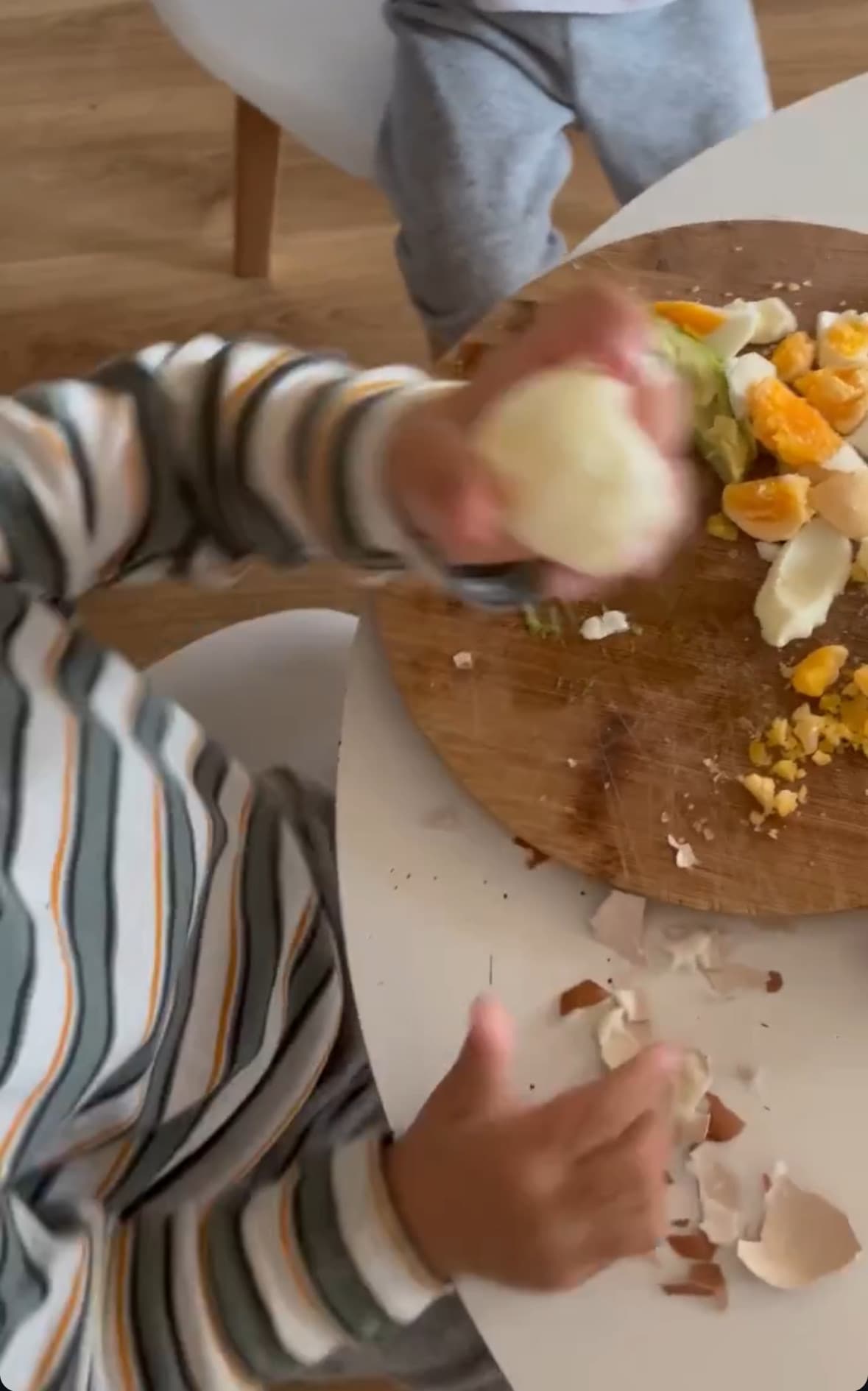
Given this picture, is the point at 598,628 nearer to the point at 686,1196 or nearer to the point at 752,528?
the point at 752,528

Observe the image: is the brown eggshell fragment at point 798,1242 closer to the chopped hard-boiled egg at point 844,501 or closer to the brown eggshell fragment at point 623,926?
the brown eggshell fragment at point 623,926

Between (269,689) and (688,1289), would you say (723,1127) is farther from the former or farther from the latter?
(269,689)

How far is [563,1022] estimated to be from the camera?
628 millimetres

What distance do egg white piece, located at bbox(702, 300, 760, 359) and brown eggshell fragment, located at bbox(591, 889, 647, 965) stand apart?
29cm

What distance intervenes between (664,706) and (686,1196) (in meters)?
0.22

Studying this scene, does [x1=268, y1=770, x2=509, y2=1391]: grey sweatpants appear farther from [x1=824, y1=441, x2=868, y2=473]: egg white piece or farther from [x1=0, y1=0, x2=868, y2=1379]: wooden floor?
[x1=0, y1=0, x2=868, y2=1379]: wooden floor

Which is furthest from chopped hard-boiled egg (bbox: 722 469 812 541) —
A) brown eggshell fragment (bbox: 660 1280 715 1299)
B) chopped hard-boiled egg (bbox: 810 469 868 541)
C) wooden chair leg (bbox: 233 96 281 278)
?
wooden chair leg (bbox: 233 96 281 278)

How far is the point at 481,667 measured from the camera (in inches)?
27.1

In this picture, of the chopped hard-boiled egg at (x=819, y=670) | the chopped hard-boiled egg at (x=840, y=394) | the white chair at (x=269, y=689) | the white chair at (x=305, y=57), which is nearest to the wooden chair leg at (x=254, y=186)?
the white chair at (x=305, y=57)

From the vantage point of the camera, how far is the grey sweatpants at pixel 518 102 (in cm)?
96

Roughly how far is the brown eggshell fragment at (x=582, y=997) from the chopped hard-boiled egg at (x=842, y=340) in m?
0.34

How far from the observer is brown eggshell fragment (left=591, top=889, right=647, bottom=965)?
638 millimetres

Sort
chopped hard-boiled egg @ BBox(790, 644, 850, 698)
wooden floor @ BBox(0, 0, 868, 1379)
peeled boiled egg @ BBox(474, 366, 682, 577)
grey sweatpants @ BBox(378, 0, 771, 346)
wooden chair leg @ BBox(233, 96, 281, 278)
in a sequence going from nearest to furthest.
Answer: peeled boiled egg @ BBox(474, 366, 682, 577) < chopped hard-boiled egg @ BBox(790, 644, 850, 698) < grey sweatpants @ BBox(378, 0, 771, 346) < wooden chair leg @ BBox(233, 96, 281, 278) < wooden floor @ BBox(0, 0, 868, 1379)

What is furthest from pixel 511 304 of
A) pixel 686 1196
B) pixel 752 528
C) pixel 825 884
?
pixel 686 1196
